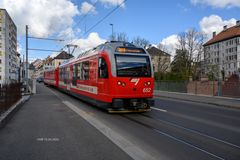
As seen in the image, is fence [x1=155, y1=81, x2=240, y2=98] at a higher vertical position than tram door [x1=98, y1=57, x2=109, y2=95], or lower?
lower

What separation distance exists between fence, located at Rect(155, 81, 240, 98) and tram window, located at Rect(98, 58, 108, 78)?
19.1 meters

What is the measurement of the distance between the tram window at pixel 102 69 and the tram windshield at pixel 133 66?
571 mm

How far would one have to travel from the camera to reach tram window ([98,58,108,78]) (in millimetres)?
14141

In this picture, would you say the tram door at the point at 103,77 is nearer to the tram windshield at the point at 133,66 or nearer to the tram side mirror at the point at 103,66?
the tram side mirror at the point at 103,66

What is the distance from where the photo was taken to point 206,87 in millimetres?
35094

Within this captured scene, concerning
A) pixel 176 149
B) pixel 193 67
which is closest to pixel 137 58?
pixel 176 149

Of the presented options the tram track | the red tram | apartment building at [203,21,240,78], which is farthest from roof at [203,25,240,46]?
the tram track

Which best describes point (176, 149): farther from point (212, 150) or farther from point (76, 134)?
point (76, 134)

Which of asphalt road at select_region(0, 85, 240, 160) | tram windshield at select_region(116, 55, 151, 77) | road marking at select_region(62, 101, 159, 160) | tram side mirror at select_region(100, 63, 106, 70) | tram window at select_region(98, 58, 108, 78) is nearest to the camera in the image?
road marking at select_region(62, 101, 159, 160)

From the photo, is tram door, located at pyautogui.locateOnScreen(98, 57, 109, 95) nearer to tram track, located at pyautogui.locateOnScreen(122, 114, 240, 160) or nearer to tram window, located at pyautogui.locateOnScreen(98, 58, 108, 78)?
tram window, located at pyautogui.locateOnScreen(98, 58, 108, 78)

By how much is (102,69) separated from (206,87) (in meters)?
23.1

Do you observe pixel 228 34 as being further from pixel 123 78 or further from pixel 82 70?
pixel 123 78

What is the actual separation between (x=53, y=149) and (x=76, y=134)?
6.18ft

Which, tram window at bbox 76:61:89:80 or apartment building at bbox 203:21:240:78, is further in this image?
apartment building at bbox 203:21:240:78
